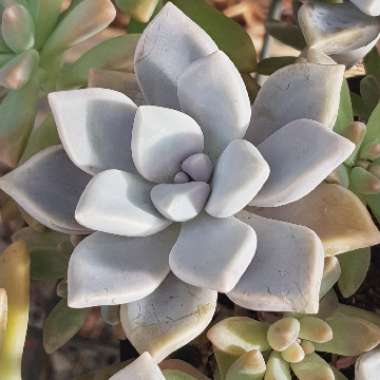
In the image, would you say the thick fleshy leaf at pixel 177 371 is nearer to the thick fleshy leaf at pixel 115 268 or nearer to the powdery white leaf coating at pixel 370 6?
the thick fleshy leaf at pixel 115 268

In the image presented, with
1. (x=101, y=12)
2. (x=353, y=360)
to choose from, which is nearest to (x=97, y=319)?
(x=353, y=360)

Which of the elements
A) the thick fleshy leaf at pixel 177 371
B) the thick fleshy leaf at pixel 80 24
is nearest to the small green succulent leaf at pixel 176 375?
the thick fleshy leaf at pixel 177 371

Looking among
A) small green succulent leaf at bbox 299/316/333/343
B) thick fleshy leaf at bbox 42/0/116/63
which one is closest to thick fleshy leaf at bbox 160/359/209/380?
small green succulent leaf at bbox 299/316/333/343

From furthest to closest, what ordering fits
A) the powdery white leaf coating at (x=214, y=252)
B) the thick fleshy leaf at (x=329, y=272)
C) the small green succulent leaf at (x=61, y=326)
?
the small green succulent leaf at (x=61, y=326) → the thick fleshy leaf at (x=329, y=272) → the powdery white leaf coating at (x=214, y=252)

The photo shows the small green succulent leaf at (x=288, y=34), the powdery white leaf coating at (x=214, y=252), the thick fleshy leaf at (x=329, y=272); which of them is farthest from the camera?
the small green succulent leaf at (x=288, y=34)

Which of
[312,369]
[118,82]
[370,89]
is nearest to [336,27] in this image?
[370,89]

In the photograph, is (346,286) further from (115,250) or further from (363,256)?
(115,250)
